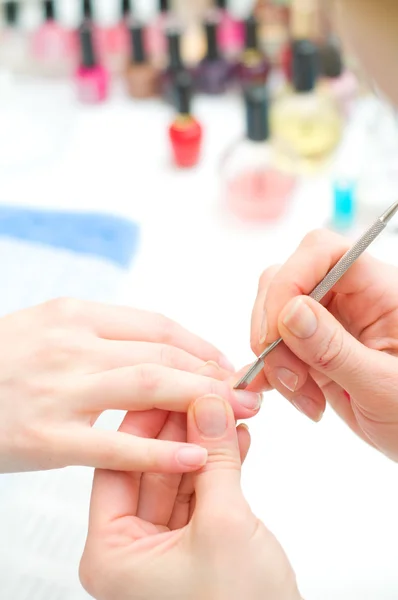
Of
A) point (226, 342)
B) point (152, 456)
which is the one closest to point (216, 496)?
point (152, 456)

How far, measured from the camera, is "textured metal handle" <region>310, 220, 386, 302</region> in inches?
20.6

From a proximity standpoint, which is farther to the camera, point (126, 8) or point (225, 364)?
point (126, 8)

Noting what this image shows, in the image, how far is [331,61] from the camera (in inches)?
42.1

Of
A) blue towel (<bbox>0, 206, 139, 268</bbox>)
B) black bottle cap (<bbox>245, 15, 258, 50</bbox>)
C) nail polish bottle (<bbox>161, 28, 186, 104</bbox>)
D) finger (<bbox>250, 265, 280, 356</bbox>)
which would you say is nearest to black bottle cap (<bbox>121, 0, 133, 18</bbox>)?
nail polish bottle (<bbox>161, 28, 186, 104</bbox>)

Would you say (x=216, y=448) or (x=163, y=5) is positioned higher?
(x=163, y=5)

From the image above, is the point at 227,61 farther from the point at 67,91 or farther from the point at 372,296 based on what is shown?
the point at 372,296

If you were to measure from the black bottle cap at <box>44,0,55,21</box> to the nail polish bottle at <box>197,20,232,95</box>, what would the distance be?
26 cm

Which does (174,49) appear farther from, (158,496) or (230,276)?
(158,496)

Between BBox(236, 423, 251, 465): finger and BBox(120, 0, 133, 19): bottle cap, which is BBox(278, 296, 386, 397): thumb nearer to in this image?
BBox(236, 423, 251, 465): finger

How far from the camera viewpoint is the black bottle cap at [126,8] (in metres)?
1.19

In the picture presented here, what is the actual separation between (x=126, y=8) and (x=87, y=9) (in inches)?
2.5

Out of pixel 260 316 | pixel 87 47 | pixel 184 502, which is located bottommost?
pixel 184 502

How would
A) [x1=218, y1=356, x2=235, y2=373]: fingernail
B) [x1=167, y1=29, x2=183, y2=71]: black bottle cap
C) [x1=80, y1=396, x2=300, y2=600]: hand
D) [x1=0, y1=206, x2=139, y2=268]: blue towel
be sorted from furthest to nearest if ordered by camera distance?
[x1=167, y1=29, x2=183, y2=71]: black bottle cap
[x1=0, y1=206, x2=139, y2=268]: blue towel
[x1=218, y1=356, x2=235, y2=373]: fingernail
[x1=80, y1=396, x2=300, y2=600]: hand

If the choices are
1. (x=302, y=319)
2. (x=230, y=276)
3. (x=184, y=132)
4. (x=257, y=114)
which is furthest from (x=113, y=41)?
(x=302, y=319)
